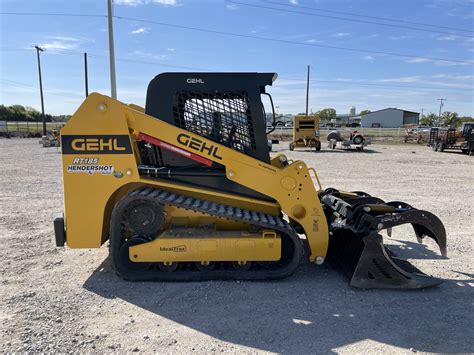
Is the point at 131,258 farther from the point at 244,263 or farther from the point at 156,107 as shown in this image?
the point at 156,107

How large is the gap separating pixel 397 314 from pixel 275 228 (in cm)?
148

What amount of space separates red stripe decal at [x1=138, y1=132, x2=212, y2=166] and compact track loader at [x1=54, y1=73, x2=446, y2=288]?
0.01 metres

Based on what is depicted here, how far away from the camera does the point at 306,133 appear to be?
26.4 metres

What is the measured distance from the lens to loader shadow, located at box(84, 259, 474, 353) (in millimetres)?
3176

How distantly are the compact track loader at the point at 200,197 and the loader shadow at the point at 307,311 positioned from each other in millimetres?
174

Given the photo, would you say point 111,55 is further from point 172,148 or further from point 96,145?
point 172,148

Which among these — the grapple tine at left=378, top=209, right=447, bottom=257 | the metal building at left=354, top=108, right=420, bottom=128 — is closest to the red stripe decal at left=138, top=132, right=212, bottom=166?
the grapple tine at left=378, top=209, right=447, bottom=257

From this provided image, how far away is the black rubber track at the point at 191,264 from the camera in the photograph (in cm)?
414

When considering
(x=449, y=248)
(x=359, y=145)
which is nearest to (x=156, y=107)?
(x=449, y=248)

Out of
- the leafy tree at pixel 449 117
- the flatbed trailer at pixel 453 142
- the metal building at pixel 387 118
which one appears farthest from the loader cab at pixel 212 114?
the leafy tree at pixel 449 117

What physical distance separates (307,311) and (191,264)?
4.80ft

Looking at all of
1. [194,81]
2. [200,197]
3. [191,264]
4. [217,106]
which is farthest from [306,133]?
[191,264]

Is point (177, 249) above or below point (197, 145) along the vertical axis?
below

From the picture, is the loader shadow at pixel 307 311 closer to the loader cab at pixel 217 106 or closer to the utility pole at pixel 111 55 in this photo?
the loader cab at pixel 217 106
